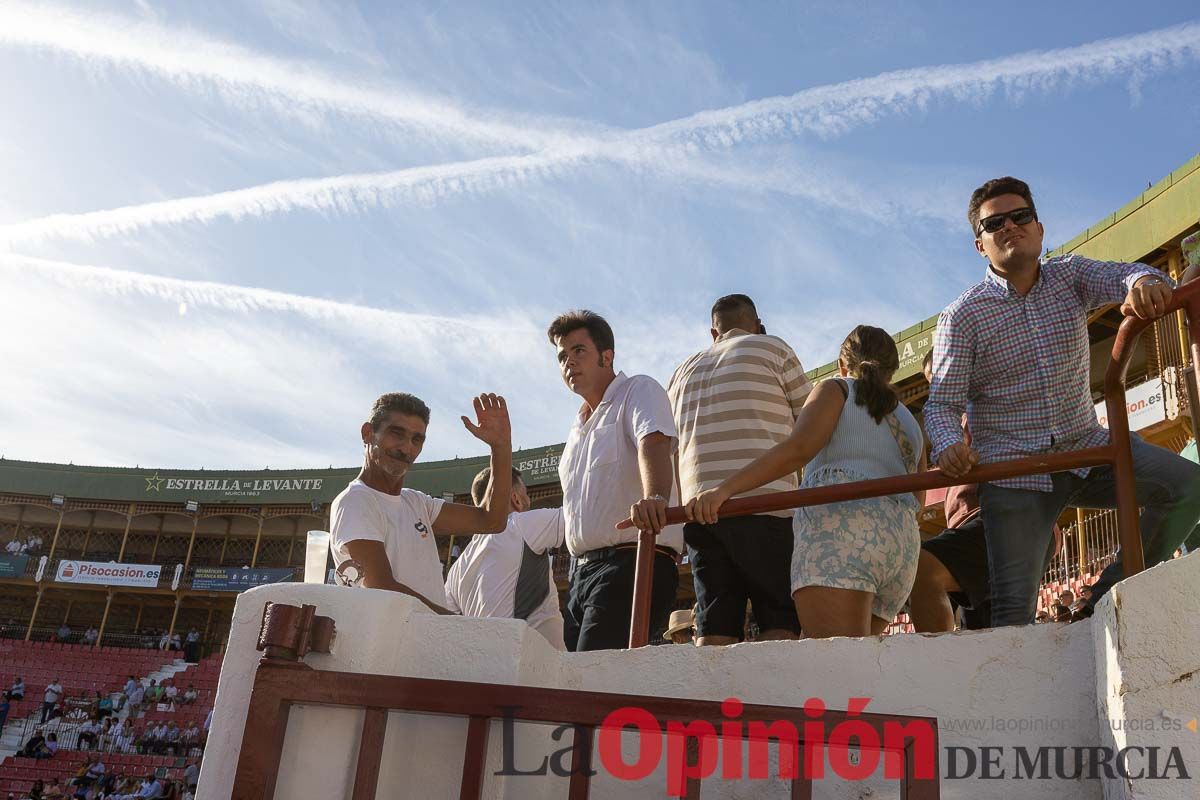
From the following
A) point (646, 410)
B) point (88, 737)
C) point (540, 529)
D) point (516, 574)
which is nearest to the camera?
point (646, 410)

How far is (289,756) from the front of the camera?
2057 millimetres

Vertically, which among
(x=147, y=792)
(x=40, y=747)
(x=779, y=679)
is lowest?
(x=147, y=792)

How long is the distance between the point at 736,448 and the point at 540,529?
3.72ft

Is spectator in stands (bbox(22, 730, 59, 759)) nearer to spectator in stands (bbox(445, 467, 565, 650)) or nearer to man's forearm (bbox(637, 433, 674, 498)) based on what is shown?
spectator in stands (bbox(445, 467, 565, 650))

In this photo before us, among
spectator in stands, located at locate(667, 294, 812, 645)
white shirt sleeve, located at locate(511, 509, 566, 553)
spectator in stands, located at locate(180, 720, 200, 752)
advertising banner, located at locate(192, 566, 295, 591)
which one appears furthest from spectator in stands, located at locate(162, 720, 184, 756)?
spectator in stands, located at locate(667, 294, 812, 645)

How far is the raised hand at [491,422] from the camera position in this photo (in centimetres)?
343

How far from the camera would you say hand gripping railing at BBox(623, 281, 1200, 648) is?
215 cm

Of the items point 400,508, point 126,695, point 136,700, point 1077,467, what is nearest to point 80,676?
point 126,695

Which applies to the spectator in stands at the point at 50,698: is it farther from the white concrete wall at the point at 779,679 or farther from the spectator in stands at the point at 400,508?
the white concrete wall at the point at 779,679

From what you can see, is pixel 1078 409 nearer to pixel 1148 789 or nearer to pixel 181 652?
pixel 1148 789

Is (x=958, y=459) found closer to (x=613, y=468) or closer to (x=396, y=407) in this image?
(x=613, y=468)

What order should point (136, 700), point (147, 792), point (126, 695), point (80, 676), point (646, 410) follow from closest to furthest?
point (646, 410)
point (147, 792)
point (136, 700)
point (126, 695)
point (80, 676)

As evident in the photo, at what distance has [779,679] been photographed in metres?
2.36

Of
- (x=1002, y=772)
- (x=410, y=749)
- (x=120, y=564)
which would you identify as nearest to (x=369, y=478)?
(x=410, y=749)
